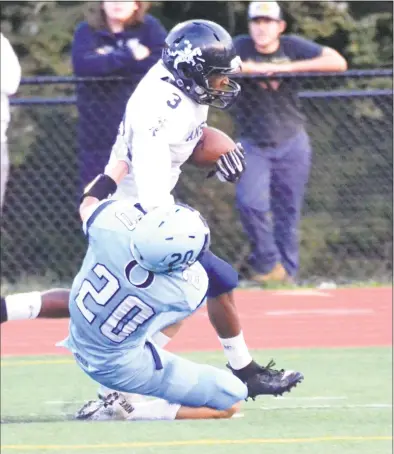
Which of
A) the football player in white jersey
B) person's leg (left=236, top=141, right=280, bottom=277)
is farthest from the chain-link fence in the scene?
the football player in white jersey

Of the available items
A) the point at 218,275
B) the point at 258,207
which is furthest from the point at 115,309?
the point at 258,207

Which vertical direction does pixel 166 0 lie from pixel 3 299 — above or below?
below

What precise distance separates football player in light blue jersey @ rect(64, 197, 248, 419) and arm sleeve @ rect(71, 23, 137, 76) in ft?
14.6

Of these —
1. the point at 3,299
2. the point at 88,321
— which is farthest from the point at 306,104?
the point at 88,321

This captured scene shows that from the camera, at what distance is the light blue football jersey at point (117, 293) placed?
472 centimetres

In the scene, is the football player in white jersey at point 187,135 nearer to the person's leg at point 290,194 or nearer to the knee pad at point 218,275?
the knee pad at point 218,275

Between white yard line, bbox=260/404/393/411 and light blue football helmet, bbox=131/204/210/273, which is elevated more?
light blue football helmet, bbox=131/204/210/273

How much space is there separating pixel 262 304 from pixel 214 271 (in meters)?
3.47

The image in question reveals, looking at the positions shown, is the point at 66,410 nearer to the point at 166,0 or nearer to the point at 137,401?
the point at 137,401

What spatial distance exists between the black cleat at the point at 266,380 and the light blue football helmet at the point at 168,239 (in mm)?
1811

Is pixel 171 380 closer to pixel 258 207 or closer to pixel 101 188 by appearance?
pixel 101 188

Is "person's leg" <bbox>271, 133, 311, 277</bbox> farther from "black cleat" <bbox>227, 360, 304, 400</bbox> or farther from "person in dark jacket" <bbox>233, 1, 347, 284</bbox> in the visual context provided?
"black cleat" <bbox>227, 360, 304, 400</bbox>

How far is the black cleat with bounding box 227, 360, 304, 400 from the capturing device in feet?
20.7

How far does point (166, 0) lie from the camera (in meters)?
11.4
